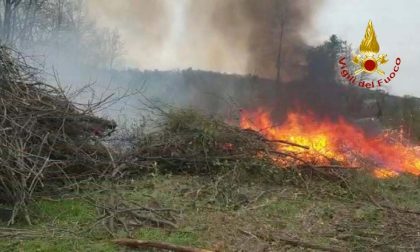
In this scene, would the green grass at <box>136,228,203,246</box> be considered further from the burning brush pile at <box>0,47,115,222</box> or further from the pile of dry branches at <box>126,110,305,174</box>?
the pile of dry branches at <box>126,110,305,174</box>

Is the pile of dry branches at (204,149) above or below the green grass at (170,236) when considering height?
above

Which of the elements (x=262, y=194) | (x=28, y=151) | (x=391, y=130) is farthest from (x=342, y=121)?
(x=28, y=151)

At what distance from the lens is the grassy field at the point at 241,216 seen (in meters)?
5.41

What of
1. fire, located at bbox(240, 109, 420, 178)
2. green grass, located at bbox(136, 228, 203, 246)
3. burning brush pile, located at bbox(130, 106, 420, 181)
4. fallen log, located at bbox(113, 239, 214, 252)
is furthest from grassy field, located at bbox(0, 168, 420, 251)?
fire, located at bbox(240, 109, 420, 178)

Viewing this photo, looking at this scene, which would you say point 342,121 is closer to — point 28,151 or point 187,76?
point 187,76

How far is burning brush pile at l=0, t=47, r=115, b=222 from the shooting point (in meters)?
6.18

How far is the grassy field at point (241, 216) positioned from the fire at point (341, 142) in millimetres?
1689

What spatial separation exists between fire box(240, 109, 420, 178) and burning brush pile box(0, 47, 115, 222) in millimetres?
3986

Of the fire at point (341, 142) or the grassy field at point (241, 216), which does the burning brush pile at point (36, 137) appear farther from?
the fire at point (341, 142)

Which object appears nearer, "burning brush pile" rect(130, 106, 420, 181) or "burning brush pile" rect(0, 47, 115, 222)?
"burning brush pile" rect(0, 47, 115, 222)

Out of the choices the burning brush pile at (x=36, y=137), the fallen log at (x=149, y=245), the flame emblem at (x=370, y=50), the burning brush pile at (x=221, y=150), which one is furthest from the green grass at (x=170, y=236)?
the flame emblem at (x=370, y=50)

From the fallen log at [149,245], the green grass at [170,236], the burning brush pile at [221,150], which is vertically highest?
the burning brush pile at [221,150]

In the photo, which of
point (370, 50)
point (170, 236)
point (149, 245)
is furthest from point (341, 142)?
point (149, 245)

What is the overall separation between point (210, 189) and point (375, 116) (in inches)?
396
